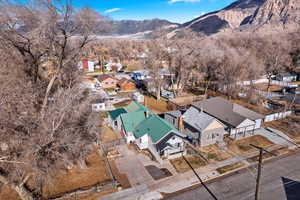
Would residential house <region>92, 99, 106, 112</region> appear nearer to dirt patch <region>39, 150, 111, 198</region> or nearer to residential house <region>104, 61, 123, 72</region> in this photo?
dirt patch <region>39, 150, 111, 198</region>

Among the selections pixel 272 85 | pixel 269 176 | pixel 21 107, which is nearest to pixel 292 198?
pixel 269 176

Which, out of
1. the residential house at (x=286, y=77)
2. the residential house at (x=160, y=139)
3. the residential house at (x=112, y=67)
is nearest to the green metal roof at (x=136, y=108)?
the residential house at (x=160, y=139)

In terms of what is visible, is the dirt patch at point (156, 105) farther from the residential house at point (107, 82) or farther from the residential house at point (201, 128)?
the residential house at point (107, 82)

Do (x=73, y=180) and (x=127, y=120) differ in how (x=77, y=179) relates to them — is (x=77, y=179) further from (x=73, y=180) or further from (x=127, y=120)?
(x=127, y=120)

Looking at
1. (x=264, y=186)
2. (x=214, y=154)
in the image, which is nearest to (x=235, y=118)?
(x=214, y=154)

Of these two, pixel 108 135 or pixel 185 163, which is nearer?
pixel 185 163

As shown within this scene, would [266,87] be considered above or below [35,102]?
below
